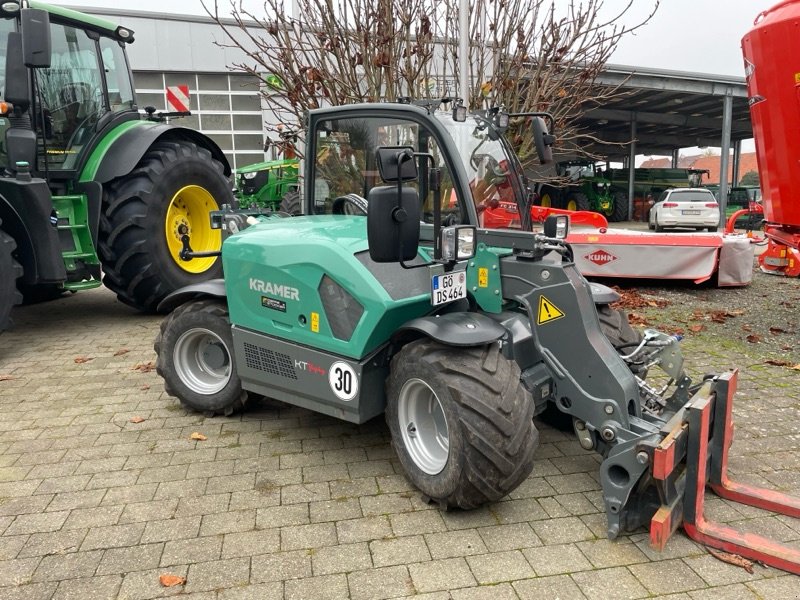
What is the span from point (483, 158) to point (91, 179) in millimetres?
4845

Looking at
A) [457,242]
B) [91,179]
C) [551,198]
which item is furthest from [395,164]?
[551,198]

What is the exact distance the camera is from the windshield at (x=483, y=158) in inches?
144

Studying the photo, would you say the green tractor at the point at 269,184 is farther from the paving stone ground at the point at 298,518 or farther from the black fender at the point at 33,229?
the paving stone ground at the point at 298,518

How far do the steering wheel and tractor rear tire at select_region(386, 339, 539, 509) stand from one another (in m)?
1.20

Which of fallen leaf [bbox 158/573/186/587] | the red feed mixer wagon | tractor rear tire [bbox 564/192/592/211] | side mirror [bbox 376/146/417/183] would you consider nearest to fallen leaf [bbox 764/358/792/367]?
the red feed mixer wagon

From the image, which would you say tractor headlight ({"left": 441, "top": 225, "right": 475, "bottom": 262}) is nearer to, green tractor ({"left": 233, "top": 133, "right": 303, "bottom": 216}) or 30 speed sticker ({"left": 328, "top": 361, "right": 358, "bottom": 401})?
30 speed sticker ({"left": 328, "top": 361, "right": 358, "bottom": 401})

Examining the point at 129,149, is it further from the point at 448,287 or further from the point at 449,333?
the point at 449,333

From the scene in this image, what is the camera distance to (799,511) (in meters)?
3.13

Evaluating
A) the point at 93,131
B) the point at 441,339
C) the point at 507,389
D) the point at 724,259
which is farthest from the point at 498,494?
the point at 724,259

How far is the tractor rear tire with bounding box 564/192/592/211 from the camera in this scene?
25.5 m

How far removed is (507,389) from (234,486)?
1661mm

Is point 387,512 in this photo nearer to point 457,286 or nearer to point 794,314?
point 457,286

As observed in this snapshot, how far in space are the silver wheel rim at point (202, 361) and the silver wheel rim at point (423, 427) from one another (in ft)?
5.40

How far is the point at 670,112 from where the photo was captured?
2808cm
